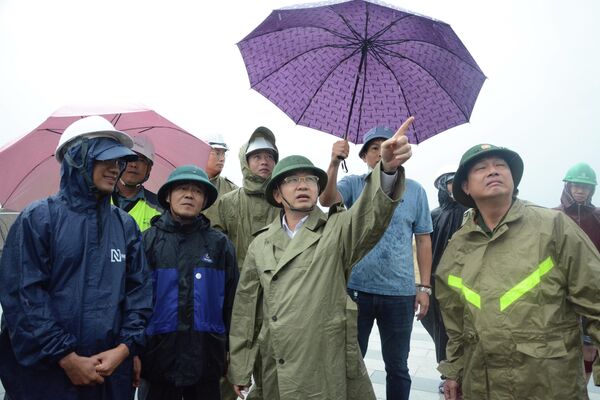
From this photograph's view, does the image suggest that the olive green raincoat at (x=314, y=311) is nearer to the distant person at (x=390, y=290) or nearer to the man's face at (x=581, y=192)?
the distant person at (x=390, y=290)

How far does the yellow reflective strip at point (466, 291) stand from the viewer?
2143 millimetres

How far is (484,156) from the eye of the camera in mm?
2303

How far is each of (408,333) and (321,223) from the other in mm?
1207

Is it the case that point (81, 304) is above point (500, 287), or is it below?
below

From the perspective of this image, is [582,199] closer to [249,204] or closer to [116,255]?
[249,204]

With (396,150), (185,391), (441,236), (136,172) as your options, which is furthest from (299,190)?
(441,236)

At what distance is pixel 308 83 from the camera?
2791 millimetres

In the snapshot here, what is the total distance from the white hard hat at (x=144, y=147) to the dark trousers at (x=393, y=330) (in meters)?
1.88

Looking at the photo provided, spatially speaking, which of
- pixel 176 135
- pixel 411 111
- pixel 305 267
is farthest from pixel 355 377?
pixel 176 135

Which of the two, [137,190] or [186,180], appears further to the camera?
[137,190]

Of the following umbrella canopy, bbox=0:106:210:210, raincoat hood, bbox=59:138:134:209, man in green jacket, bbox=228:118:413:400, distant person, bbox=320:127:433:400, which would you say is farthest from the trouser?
raincoat hood, bbox=59:138:134:209

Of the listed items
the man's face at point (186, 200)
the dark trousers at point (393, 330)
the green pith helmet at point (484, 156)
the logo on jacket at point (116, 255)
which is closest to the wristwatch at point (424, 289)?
the dark trousers at point (393, 330)

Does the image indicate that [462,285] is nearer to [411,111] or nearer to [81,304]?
[411,111]

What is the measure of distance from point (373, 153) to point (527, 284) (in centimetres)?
149
